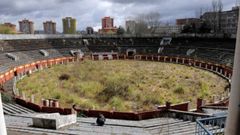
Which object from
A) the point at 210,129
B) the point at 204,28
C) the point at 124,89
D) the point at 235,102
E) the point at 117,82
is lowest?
the point at 124,89

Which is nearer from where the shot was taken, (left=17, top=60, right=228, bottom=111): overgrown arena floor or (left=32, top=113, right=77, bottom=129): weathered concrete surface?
(left=32, top=113, right=77, bottom=129): weathered concrete surface

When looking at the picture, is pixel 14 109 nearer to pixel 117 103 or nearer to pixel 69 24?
pixel 117 103

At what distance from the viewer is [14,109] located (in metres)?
14.8

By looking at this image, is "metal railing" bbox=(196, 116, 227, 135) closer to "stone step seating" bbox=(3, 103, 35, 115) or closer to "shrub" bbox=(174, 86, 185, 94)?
"stone step seating" bbox=(3, 103, 35, 115)

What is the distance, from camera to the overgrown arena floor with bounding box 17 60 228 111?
17.8 metres

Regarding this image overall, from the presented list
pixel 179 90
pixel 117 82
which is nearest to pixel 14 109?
pixel 117 82

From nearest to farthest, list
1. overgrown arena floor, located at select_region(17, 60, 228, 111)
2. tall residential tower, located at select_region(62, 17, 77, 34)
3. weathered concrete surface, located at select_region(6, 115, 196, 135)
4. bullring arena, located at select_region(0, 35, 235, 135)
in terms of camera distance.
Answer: weathered concrete surface, located at select_region(6, 115, 196, 135) < bullring arena, located at select_region(0, 35, 235, 135) < overgrown arena floor, located at select_region(17, 60, 228, 111) < tall residential tower, located at select_region(62, 17, 77, 34)

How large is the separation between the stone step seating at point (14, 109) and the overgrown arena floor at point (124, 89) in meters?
2.65

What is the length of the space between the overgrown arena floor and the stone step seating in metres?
2.65

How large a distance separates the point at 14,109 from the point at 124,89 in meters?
8.99

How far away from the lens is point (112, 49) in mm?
48438

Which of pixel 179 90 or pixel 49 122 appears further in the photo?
pixel 179 90

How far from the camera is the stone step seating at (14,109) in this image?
14297mm

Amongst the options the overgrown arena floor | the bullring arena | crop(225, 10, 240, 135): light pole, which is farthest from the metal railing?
the overgrown arena floor
